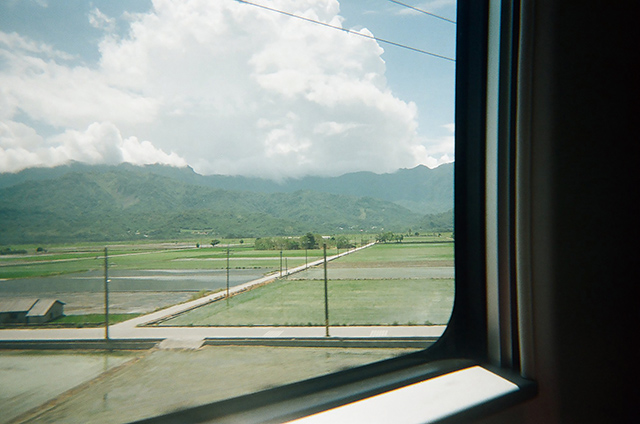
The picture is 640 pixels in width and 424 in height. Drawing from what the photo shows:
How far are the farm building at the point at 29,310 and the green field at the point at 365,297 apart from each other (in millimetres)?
538

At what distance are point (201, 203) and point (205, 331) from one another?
53cm

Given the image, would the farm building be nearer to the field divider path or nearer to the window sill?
the field divider path

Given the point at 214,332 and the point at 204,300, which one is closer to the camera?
the point at 214,332

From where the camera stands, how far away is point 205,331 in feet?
5.43

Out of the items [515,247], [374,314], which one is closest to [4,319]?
[374,314]

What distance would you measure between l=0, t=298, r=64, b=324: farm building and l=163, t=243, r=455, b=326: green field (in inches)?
21.2

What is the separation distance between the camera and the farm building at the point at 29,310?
3.79 ft

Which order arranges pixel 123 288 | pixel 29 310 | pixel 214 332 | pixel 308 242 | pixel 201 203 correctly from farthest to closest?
pixel 308 242 < pixel 201 203 < pixel 214 332 < pixel 123 288 < pixel 29 310

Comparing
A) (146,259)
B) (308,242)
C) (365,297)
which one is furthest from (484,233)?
(146,259)

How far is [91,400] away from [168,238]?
67cm

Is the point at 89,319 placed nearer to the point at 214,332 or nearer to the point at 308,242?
the point at 214,332

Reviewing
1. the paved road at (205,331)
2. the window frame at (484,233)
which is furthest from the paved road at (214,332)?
the window frame at (484,233)

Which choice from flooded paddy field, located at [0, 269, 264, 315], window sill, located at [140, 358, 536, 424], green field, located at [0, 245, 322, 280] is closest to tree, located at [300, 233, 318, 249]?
green field, located at [0, 245, 322, 280]

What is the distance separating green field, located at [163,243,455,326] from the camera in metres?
1.94
